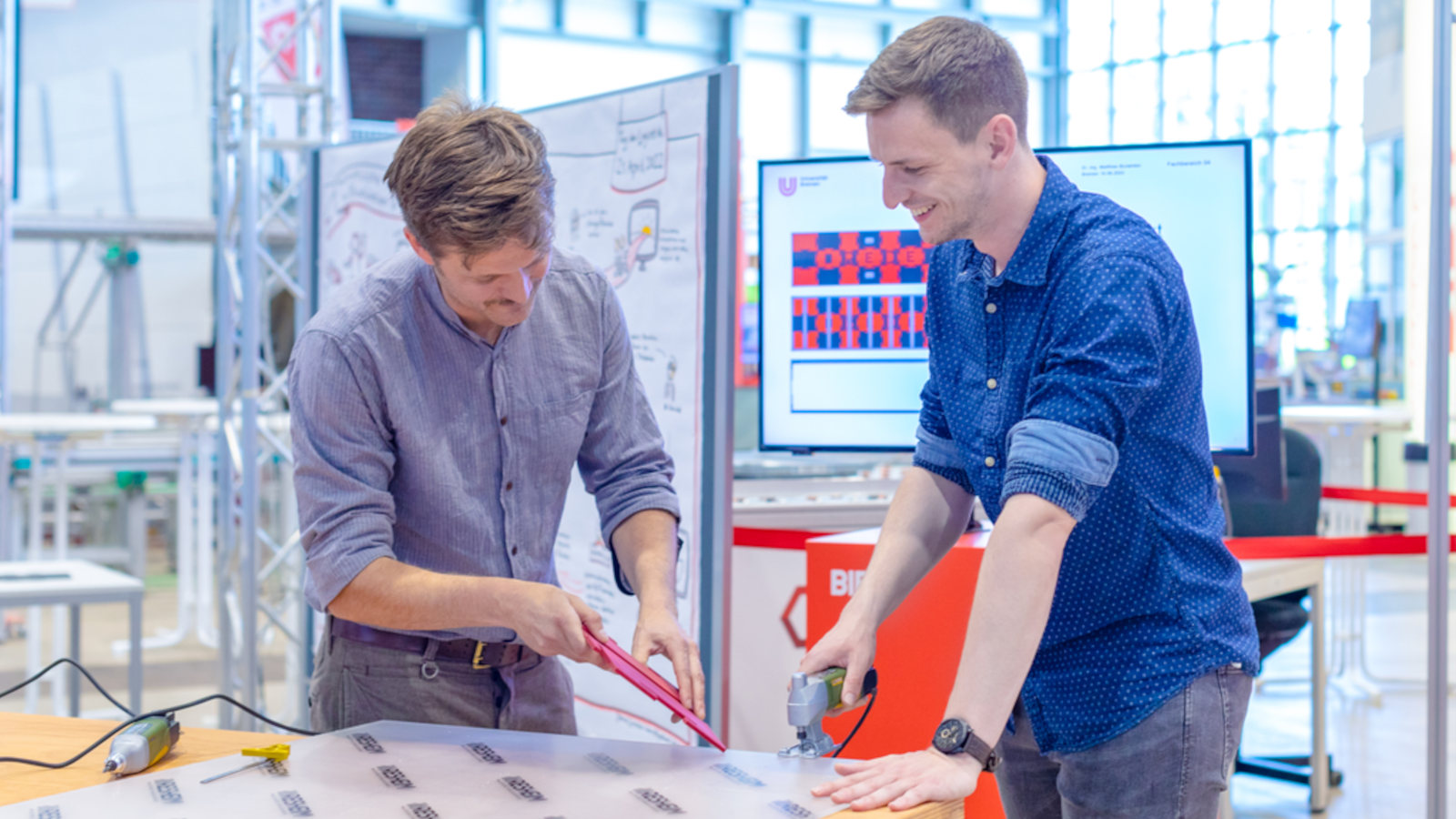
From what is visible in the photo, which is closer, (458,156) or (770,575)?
(458,156)

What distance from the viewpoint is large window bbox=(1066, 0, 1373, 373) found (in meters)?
11.0

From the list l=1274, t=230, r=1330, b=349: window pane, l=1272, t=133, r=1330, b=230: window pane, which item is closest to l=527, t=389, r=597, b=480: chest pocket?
l=1274, t=230, r=1330, b=349: window pane

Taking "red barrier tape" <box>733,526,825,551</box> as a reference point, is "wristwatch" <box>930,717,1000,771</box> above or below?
above

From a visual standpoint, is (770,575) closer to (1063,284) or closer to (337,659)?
(337,659)

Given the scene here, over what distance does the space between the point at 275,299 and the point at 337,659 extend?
631cm

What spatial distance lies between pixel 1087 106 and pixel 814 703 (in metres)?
→ 13.5

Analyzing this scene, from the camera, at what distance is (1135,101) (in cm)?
1297

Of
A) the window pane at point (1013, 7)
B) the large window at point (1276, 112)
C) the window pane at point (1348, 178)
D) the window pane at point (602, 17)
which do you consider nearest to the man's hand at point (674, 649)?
the large window at point (1276, 112)

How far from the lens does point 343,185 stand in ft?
10.8

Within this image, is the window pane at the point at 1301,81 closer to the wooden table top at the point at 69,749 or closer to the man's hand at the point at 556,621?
the man's hand at the point at 556,621

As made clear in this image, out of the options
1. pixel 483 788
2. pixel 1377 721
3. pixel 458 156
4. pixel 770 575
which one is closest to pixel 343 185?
pixel 770 575

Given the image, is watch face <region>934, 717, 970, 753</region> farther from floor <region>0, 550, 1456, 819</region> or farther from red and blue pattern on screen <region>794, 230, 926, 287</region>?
floor <region>0, 550, 1456, 819</region>

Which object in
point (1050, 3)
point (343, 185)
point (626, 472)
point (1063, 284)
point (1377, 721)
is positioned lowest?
point (1377, 721)

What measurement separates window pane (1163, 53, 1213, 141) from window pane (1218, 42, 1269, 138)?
130 millimetres
